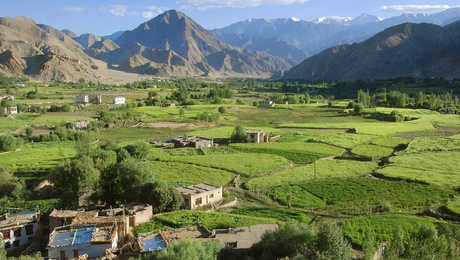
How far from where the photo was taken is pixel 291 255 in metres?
17.3

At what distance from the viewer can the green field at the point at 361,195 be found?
93.2 feet

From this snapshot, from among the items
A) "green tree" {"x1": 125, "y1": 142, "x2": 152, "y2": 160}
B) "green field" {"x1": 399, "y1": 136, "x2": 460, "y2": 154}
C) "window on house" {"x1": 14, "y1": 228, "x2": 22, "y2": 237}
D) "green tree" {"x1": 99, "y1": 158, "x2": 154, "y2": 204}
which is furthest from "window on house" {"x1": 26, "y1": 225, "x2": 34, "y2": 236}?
"green field" {"x1": 399, "y1": 136, "x2": 460, "y2": 154}

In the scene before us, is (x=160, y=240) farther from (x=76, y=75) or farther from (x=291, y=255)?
(x=76, y=75)

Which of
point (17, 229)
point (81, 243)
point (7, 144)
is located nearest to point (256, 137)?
point (7, 144)

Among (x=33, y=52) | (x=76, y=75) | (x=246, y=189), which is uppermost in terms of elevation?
(x=33, y=52)

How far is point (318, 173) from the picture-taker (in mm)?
37812

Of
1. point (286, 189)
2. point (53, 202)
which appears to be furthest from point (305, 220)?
point (53, 202)

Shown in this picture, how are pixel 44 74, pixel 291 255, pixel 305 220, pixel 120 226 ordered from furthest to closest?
pixel 44 74 < pixel 305 220 < pixel 120 226 < pixel 291 255

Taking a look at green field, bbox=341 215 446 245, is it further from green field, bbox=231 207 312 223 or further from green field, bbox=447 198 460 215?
green field, bbox=231 207 312 223

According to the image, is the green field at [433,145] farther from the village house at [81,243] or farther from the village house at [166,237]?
the village house at [81,243]

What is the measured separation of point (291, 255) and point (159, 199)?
12.7m

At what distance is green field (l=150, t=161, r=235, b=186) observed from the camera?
35.3 metres

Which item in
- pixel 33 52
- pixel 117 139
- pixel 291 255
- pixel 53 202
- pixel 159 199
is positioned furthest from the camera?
pixel 33 52

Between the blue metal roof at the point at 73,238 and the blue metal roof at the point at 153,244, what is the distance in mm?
2828
